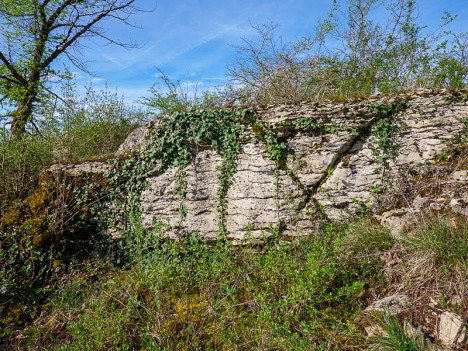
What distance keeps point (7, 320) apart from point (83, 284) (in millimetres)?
1001

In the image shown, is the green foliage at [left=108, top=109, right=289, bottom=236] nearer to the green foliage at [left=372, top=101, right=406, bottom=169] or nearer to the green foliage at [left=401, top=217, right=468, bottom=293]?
the green foliage at [left=372, top=101, right=406, bottom=169]

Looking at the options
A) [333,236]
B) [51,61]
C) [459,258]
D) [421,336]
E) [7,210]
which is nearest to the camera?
[421,336]

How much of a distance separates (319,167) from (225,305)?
8.38 feet

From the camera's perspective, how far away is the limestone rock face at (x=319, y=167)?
4.86m

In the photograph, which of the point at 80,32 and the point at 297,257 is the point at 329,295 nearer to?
the point at 297,257

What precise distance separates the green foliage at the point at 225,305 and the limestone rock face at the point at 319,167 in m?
0.51

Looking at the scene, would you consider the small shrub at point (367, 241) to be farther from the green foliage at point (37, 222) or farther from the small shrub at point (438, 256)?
the green foliage at point (37, 222)

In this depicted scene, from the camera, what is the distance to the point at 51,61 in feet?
39.5

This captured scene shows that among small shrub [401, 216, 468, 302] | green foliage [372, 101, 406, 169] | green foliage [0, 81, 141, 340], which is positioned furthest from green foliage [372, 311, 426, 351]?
green foliage [0, 81, 141, 340]

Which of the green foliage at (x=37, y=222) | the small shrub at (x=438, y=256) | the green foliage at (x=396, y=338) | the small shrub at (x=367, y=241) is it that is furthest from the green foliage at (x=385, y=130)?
the green foliage at (x=37, y=222)

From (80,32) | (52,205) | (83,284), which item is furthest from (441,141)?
(80,32)

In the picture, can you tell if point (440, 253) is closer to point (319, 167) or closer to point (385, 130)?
point (319, 167)

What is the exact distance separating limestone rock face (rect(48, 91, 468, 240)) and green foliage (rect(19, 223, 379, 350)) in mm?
510

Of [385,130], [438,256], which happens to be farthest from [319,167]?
[438,256]
